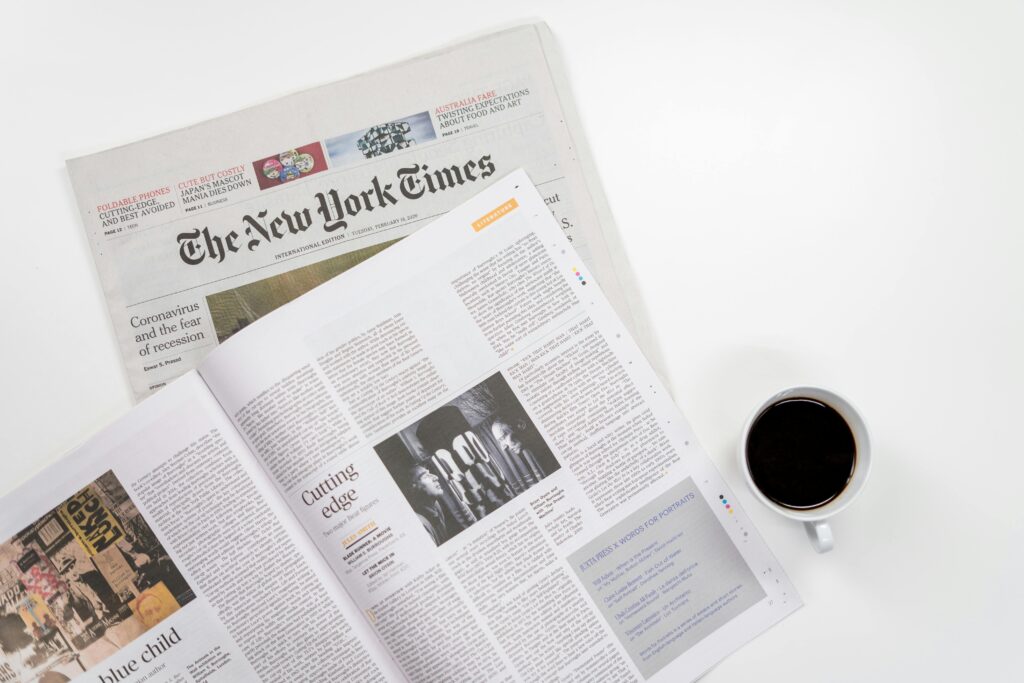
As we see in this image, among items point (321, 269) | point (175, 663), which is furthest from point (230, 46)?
point (175, 663)

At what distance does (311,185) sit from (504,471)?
0.24 metres

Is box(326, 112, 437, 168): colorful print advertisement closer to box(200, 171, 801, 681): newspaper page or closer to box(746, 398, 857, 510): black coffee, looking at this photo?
box(200, 171, 801, 681): newspaper page

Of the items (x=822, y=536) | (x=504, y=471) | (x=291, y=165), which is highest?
(x=291, y=165)

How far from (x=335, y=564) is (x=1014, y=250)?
1.71 ft

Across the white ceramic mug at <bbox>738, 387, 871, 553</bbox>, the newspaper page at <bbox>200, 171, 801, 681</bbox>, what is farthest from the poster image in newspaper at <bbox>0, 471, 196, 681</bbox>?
the white ceramic mug at <bbox>738, 387, 871, 553</bbox>

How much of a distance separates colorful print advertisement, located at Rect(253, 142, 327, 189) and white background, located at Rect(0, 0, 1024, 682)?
Result: 0.04 metres

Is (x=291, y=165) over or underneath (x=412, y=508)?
over

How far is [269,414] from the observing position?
0.48 metres

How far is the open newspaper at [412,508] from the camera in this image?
477mm

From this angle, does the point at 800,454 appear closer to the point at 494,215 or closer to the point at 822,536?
the point at 822,536

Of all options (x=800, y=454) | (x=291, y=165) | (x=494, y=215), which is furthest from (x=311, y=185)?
(x=800, y=454)

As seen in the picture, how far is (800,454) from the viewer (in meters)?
0.46

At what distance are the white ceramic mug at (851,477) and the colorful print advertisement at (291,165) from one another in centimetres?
34

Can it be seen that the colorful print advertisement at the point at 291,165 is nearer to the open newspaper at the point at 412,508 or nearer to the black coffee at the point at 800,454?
the open newspaper at the point at 412,508
